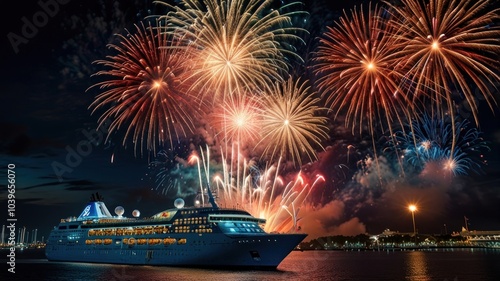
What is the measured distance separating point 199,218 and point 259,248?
10.0m

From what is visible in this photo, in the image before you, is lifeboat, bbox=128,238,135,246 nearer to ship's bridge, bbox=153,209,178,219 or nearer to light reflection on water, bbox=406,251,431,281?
→ ship's bridge, bbox=153,209,178,219

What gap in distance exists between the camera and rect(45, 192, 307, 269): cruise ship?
54.9 m

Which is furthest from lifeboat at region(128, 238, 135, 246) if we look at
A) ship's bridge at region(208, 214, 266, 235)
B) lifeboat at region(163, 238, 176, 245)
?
ship's bridge at region(208, 214, 266, 235)

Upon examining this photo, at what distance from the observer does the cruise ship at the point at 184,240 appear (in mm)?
54875

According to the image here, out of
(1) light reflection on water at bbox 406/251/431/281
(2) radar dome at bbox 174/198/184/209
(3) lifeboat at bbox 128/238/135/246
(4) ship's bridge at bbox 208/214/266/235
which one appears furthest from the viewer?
(3) lifeboat at bbox 128/238/135/246

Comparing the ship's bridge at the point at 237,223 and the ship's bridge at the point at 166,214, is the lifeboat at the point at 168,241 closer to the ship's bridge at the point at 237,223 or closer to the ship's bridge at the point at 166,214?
the ship's bridge at the point at 166,214

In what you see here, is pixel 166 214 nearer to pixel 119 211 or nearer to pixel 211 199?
pixel 211 199

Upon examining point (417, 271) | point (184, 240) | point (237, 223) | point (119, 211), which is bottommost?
point (417, 271)

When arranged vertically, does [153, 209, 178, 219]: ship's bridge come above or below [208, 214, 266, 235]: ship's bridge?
above

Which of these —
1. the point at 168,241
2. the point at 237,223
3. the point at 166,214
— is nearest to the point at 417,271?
the point at 237,223

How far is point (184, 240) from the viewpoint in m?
59.6

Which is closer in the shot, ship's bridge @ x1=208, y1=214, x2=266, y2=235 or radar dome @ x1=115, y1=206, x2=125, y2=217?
ship's bridge @ x1=208, y1=214, x2=266, y2=235

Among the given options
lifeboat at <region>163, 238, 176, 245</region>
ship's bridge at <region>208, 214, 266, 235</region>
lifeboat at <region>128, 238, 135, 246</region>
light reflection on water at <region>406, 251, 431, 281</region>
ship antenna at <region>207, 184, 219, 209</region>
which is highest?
ship antenna at <region>207, 184, 219, 209</region>

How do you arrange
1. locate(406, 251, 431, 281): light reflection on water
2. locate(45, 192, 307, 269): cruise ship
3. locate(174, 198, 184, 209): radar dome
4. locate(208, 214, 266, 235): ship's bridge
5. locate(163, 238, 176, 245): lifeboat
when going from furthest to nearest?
locate(174, 198, 184, 209): radar dome < locate(163, 238, 176, 245): lifeboat < locate(208, 214, 266, 235): ship's bridge < locate(406, 251, 431, 281): light reflection on water < locate(45, 192, 307, 269): cruise ship
